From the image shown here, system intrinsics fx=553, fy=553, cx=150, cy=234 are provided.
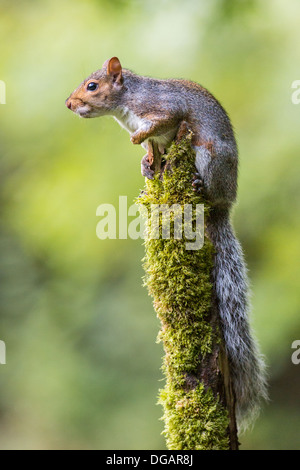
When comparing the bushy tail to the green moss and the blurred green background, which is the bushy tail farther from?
the blurred green background

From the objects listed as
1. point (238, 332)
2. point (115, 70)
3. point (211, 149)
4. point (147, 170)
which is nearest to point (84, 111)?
point (115, 70)

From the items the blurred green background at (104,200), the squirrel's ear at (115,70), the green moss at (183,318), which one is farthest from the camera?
the blurred green background at (104,200)

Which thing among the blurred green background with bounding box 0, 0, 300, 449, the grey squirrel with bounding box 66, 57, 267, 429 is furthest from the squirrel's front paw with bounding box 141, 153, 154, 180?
the blurred green background with bounding box 0, 0, 300, 449

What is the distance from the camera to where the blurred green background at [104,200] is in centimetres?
408

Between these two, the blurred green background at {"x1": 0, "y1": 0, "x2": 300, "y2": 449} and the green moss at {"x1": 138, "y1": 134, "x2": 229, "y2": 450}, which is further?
the blurred green background at {"x1": 0, "y1": 0, "x2": 300, "y2": 449}

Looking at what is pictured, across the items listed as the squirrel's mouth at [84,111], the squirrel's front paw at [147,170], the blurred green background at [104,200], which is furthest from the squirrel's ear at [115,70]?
the blurred green background at [104,200]

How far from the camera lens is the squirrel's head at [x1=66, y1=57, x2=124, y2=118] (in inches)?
100

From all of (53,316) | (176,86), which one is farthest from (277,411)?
(176,86)

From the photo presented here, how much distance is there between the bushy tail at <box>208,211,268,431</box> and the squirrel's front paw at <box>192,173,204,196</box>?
22 centimetres

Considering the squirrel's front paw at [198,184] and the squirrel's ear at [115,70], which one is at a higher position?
the squirrel's ear at [115,70]

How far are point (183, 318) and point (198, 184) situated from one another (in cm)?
56

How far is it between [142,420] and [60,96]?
2683 mm

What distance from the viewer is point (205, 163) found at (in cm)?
238

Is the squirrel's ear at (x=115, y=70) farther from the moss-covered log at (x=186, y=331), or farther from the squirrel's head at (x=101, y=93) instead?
the moss-covered log at (x=186, y=331)
